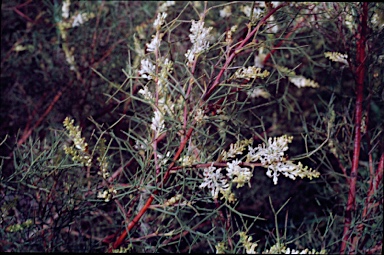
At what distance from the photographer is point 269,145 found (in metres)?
0.37

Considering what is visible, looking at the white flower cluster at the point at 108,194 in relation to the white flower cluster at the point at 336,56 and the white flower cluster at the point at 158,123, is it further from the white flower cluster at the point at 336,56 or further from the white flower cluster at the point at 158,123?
the white flower cluster at the point at 336,56

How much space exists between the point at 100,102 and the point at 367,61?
0.37m

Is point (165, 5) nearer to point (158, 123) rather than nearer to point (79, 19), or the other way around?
point (79, 19)

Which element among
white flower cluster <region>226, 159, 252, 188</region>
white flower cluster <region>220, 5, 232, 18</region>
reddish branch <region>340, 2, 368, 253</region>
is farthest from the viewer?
white flower cluster <region>220, 5, 232, 18</region>

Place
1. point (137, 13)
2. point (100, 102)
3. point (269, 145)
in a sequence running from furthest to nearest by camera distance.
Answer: point (137, 13) → point (100, 102) → point (269, 145)

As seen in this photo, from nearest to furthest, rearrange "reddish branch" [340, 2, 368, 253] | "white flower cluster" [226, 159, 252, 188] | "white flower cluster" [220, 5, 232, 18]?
"white flower cluster" [226, 159, 252, 188]
"reddish branch" [340, 2, 368, 253]
"white flower cluster" [220, 5, 232, 18]

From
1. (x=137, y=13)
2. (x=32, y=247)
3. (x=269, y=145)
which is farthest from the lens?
(x=137, y=13)

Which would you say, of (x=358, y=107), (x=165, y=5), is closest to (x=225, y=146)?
(x=358, y=107)

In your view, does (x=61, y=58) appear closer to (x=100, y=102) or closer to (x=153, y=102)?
(x=100, y=102)

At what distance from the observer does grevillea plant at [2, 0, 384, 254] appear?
38cm

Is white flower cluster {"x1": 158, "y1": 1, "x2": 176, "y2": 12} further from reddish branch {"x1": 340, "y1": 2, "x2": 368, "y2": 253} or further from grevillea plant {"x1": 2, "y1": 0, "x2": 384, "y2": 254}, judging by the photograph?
reddish branch {"x1": 340, "y1": 2, "x2": 368, "y2": 253}

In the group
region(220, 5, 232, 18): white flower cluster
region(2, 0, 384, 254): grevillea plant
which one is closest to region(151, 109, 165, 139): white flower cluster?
region(2, 0, 384, 254): grevillea plant

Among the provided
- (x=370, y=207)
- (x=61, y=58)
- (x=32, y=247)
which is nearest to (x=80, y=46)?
(x=61, y=58)

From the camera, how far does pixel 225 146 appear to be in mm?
531
